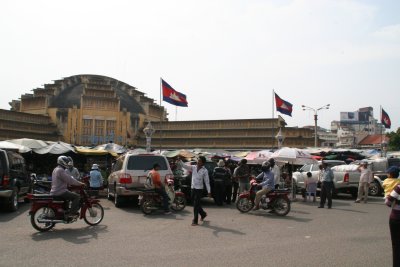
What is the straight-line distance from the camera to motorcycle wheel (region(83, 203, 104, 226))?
10.4 metres

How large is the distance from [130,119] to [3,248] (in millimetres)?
80345

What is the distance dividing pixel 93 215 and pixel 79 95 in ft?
262

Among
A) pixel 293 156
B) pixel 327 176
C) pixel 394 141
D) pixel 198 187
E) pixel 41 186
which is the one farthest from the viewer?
pixel 394 141

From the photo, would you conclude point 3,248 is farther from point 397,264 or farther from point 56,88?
point 56,88

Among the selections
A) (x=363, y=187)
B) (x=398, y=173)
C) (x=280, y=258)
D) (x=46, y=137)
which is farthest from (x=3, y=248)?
(x=46, y=137)

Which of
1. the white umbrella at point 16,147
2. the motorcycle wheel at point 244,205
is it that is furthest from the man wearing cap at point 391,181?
the white umbrella at point 16,147

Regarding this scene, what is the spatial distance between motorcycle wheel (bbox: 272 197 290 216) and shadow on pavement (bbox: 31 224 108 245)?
210 inches

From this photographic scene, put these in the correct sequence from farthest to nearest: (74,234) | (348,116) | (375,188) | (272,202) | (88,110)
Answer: (348,116) → (88,110) → (375,188) → (272,202) → (74,234)

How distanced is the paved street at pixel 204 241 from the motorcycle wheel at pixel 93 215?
16 cm

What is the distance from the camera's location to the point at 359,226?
10.6 meters

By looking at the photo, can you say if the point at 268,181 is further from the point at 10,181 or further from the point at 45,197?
the point at 10,181

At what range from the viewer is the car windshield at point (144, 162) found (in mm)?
14156

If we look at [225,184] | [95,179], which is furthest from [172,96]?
[225,184]

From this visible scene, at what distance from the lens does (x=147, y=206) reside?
12648 millimetres
